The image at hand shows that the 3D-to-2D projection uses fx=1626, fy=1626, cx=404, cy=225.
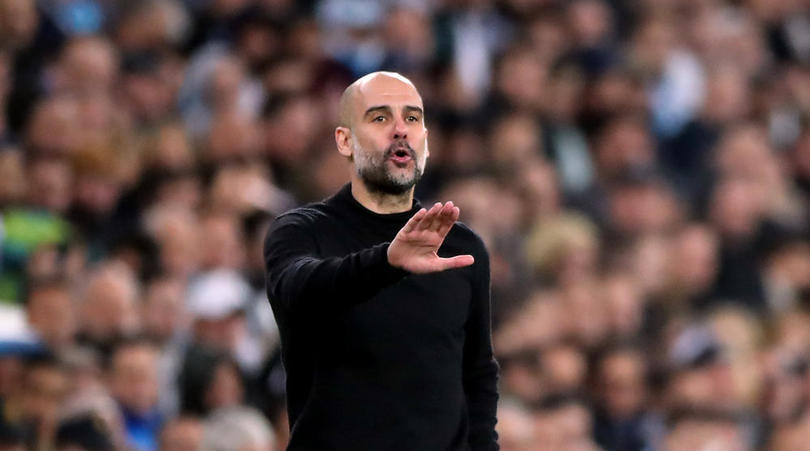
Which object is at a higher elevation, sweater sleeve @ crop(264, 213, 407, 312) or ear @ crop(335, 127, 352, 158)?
ear @ crop(335, 127, 352, 158)

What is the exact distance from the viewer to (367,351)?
3635 millimetres

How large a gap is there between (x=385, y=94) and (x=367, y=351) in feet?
1.96

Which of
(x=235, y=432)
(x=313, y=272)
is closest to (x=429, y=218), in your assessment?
(x=313, y=272)

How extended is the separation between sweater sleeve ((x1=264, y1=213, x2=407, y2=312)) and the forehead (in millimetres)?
314

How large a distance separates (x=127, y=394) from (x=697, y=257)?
12.9ft

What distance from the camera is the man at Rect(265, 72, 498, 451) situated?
363 cm

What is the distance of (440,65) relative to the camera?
9.20 m

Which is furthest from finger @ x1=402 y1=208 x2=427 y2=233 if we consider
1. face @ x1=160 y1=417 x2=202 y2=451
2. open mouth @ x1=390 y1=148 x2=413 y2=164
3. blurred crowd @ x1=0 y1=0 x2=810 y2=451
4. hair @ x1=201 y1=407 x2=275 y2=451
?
face @ x1=160 y1=417 x2=202 y2=451

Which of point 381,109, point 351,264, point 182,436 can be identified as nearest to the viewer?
point 351,264

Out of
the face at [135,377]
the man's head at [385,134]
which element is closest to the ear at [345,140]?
the man's head at [385,134]

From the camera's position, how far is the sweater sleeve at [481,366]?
3.86 meters

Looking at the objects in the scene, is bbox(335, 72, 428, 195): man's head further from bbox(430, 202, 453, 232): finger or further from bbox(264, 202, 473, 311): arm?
bbox(430, 202, 453, 232): finger

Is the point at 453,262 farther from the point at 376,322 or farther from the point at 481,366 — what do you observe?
the point at 481,366

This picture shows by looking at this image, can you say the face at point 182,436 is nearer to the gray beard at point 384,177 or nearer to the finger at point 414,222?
the gray beard at point 384,177
